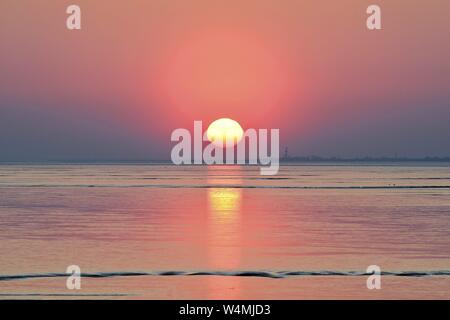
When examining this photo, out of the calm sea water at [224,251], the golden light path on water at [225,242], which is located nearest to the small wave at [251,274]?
the calm sea water at [224,251]

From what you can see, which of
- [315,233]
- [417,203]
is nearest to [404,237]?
[315,233]

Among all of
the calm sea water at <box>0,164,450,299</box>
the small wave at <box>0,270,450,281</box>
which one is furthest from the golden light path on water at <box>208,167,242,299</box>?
the small wave at <box>0,270,450,281</box>

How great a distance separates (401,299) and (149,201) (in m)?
33.4

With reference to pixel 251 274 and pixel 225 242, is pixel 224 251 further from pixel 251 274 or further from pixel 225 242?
pixel 251 274

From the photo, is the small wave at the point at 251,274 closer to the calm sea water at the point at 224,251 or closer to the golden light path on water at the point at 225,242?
the calm sea water at the point at 224,251

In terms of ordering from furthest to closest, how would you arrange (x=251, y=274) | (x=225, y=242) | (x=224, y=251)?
1. (x=225, y=242)
2. (x=224, y=251)
3. (x=251, y=274)

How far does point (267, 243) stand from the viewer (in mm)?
27141

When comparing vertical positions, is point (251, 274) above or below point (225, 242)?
above

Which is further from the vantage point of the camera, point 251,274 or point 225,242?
point 225,242

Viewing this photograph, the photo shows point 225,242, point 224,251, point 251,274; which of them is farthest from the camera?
point 225,242

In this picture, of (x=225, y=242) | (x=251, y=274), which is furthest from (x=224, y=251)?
(x=251, y=274)

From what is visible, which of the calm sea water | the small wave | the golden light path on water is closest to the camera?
the calm sea water

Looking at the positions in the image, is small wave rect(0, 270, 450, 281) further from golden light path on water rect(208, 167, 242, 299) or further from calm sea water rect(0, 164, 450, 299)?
golden light path on water rect(208, 167, 242, 299)

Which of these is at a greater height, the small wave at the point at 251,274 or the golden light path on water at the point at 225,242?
the small wave at the point at 251,274
